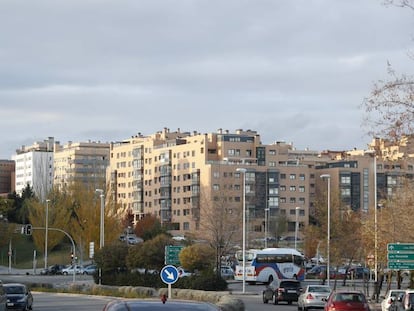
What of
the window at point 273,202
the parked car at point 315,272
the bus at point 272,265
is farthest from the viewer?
the window at point 273,202

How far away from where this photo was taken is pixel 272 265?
84.6 m

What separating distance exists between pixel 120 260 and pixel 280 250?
66.5 feet

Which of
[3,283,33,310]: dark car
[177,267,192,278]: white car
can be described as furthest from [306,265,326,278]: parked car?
[3,283,33,310]: dark car

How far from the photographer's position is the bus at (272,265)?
274 ft

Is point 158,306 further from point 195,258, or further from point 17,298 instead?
point 195,258

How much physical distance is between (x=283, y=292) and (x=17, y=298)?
1854cm

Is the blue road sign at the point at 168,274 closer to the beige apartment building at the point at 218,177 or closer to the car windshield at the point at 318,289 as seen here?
the car windshield at the point at 318,289

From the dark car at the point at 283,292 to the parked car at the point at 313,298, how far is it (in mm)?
7712

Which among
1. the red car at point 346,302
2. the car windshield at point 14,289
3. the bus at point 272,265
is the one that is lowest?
the bus at point 272,265

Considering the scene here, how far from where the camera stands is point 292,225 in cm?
15800

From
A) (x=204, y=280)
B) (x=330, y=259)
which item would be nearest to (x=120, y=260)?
(x=204, y=280)

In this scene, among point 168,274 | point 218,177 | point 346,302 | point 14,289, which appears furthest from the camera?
point 218,177

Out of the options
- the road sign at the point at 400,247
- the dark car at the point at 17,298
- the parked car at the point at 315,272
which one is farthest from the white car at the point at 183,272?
the parked car at the point at 315,272

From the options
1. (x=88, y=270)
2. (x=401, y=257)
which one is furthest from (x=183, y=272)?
(x=88, y=270)
